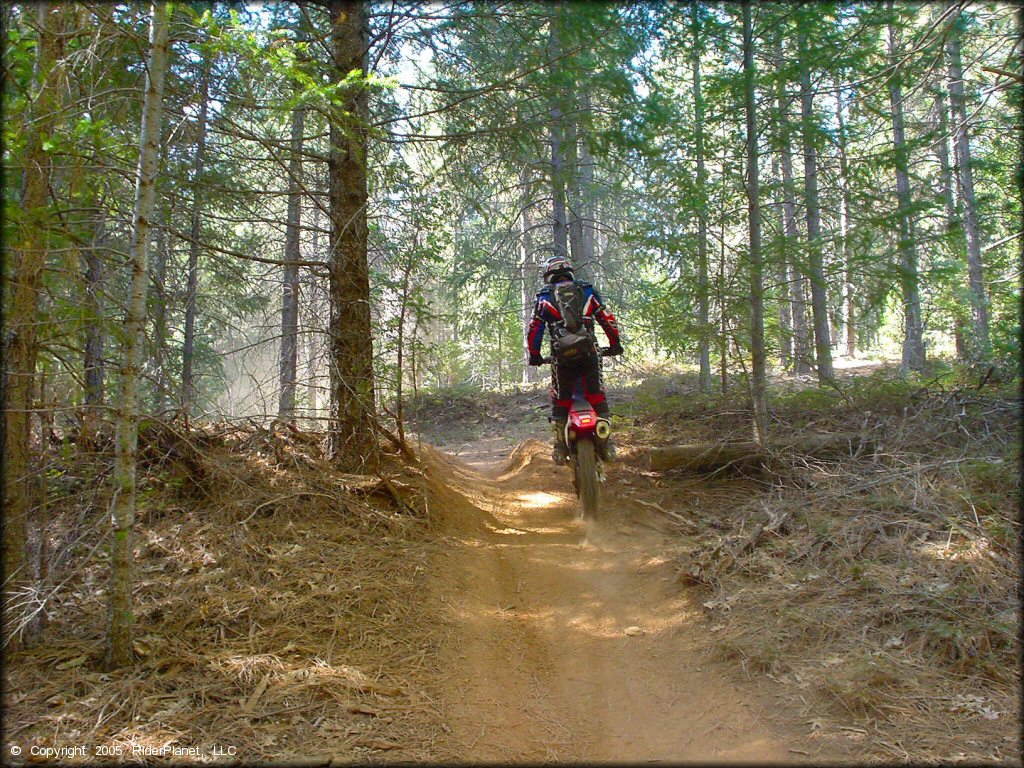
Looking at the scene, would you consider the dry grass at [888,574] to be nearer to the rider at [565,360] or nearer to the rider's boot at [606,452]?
the rider's boot at [606,452]

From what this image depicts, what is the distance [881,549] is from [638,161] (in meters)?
6.15

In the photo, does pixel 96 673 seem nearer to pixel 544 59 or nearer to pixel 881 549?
pixel 881 549

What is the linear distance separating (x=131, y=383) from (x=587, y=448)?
4.30 m

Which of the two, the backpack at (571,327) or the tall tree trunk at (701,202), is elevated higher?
the tall tree trunk at (701,202)

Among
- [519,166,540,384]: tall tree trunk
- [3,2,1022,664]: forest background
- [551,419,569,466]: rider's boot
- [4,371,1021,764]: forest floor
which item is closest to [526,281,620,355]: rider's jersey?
[551,419,569,466]: rider's boot

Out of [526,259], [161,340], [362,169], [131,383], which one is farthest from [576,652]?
[526,259]

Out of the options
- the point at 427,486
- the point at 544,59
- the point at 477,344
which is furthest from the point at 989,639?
the point at 477,344

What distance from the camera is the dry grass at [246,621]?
309 centimetres

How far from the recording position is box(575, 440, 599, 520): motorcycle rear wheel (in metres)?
6.39

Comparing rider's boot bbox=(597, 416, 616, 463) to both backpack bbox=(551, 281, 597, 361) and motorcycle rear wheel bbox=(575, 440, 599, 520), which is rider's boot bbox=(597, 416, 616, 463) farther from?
backpack bbox=(551, 281, 597, 361)

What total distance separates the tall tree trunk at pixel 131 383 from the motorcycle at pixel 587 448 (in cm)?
412

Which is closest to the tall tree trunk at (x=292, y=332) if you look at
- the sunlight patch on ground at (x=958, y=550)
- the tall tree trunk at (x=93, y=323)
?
the tall tree trunk at (x=93, y=323)

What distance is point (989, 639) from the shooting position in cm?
345

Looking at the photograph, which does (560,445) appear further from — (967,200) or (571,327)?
(967,200)
